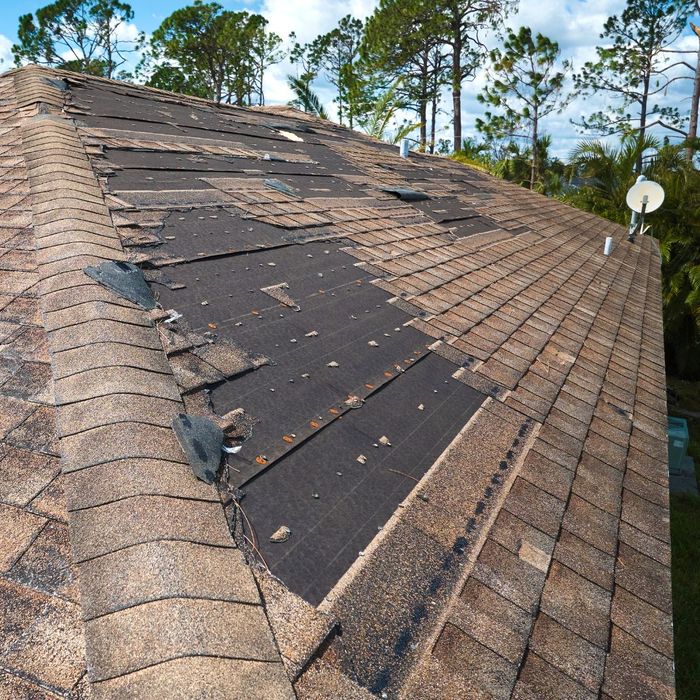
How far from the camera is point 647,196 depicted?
39.5 ft

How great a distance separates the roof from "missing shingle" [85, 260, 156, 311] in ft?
0.16

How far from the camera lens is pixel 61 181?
4000mm

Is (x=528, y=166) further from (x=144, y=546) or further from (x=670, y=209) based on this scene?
(x=144, y=546)

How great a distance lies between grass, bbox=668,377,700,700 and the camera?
716cm

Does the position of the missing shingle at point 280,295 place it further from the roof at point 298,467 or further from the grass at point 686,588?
the grass at point 686,588

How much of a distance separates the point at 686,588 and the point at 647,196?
8.31m

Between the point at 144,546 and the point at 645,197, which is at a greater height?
the point at 645,197

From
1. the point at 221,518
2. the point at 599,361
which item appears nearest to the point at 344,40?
the point at 599,361

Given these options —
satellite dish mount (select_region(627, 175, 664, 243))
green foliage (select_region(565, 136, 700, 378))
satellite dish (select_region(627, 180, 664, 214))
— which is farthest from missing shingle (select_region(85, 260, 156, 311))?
green foliage (select_region(565, 136, 700, 378))

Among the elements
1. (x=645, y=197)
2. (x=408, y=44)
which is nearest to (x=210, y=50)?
(x=408, y=44)

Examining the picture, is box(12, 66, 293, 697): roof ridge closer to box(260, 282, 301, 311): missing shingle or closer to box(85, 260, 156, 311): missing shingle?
box(85, 260, 156, 311): missing shingle

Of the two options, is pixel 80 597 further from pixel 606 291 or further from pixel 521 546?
pixel 606 291

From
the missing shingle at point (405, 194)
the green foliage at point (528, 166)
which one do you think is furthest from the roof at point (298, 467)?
the green foliage at point (528, 166)

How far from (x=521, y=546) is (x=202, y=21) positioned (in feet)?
141
